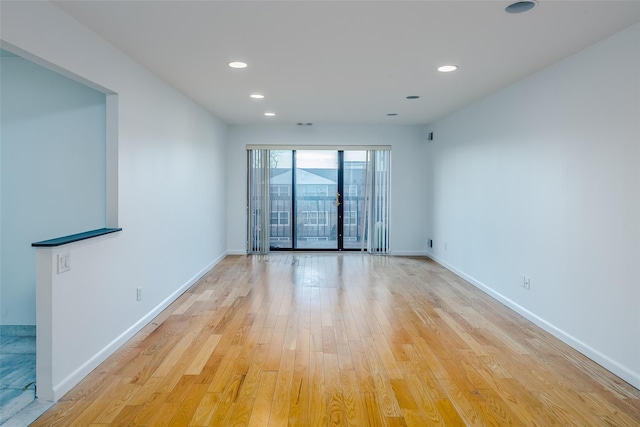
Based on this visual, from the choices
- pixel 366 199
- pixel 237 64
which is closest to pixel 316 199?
pixel 366 199

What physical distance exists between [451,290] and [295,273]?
2.13 metres

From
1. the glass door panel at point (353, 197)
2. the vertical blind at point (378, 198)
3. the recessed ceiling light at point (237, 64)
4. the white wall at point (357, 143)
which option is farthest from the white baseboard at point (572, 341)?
the recessed ceiling light at point (237, 64)

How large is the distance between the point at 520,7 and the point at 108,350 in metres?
3.50

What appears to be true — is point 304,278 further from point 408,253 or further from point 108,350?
point 108,350

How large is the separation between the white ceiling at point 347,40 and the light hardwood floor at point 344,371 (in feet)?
7.43

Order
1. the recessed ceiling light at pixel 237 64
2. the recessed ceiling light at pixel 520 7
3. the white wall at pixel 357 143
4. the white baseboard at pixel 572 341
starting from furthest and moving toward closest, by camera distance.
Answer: the white wall at pixel 357 143 < the recessed ceiling light at pixel 237 64 < the white baseboard at pixel 572 341 < the recessed ceiling light at pixel 520 7

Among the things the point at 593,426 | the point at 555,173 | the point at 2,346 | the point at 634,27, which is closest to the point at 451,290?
the point at 555,173

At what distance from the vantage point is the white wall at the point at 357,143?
23.9ft

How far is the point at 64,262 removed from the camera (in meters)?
2.45

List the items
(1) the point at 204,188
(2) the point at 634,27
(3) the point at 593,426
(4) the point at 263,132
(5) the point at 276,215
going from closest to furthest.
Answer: (3) the point at 593,426 → (2) the point at 634,27 → (1) the point at 204,188 → (4) the point at 263,132 → (5) the point at 276,215

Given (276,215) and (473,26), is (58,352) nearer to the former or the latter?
(473,26)

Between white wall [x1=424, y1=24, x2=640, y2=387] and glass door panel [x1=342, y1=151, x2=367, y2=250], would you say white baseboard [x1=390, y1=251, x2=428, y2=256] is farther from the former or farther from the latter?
white wall [x1=424, y1=24, x2=640, y2=387]

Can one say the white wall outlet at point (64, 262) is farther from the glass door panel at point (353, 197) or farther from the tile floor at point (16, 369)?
the glass door panel at point (353, 197)

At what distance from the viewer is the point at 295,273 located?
5875 millimetres
